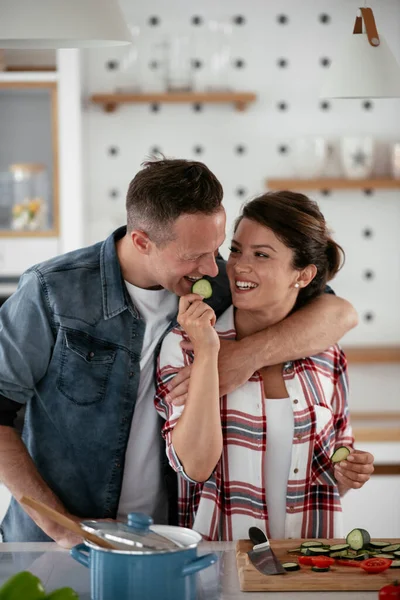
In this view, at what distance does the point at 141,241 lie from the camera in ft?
5.81

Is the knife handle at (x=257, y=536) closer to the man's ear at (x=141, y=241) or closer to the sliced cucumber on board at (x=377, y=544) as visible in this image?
the sliced cucumber on board at (x=377, y=544)

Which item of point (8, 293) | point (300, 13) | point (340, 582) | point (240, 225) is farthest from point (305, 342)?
point (300, 13)

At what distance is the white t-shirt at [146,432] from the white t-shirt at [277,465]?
249mm

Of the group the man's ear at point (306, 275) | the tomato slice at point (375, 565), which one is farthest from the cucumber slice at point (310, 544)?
the man's ear at point (306, 275)

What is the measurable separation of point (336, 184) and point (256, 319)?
5.92 feet

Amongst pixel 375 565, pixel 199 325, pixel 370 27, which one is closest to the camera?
pixel 375 565

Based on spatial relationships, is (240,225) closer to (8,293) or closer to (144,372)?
(144,372)

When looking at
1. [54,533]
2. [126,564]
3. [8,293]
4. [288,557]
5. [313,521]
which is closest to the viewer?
[126,564]

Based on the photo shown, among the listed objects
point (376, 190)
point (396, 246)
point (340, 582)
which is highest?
point (376, 190)

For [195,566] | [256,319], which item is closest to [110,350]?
[256,319]

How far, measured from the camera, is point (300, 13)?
3.67m

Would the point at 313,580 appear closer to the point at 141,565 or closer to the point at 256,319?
the point at 141,565

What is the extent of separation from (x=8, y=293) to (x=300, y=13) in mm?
1722

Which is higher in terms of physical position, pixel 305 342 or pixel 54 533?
pixel 305 342
